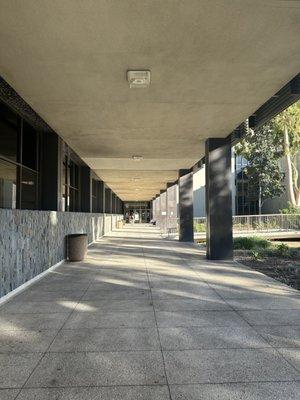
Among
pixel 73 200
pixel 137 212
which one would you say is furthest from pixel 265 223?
pixel 137 212

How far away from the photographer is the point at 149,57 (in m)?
6.61

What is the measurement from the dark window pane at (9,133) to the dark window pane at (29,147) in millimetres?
730

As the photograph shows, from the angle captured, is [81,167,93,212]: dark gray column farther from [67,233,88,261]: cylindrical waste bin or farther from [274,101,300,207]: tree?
[274,101,300,207]: tree

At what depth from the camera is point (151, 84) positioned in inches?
313

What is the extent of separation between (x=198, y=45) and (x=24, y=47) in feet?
9.29

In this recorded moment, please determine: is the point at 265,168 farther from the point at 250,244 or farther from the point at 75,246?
the point at 75,246

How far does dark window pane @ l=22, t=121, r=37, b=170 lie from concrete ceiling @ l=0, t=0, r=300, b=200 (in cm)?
72

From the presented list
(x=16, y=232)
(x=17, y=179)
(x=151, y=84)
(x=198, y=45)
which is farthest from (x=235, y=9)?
(x=17, y=179)

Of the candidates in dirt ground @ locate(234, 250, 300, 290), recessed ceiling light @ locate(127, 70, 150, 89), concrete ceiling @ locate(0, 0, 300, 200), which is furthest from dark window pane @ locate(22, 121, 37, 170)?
dirt ground @ locate(234, 250, 300, 290)

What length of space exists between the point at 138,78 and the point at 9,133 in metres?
4.06

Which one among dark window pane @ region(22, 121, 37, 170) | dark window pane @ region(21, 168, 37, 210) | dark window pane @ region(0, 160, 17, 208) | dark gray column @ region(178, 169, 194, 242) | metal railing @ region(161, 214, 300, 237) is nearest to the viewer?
dark window pane @ region(0, 160, 17, 208)

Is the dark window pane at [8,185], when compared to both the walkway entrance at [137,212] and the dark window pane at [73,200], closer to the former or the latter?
the dark window pane at [73,200]

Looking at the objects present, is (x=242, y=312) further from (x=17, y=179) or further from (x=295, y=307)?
(x=17, y=179)

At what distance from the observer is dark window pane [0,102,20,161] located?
9.16m
